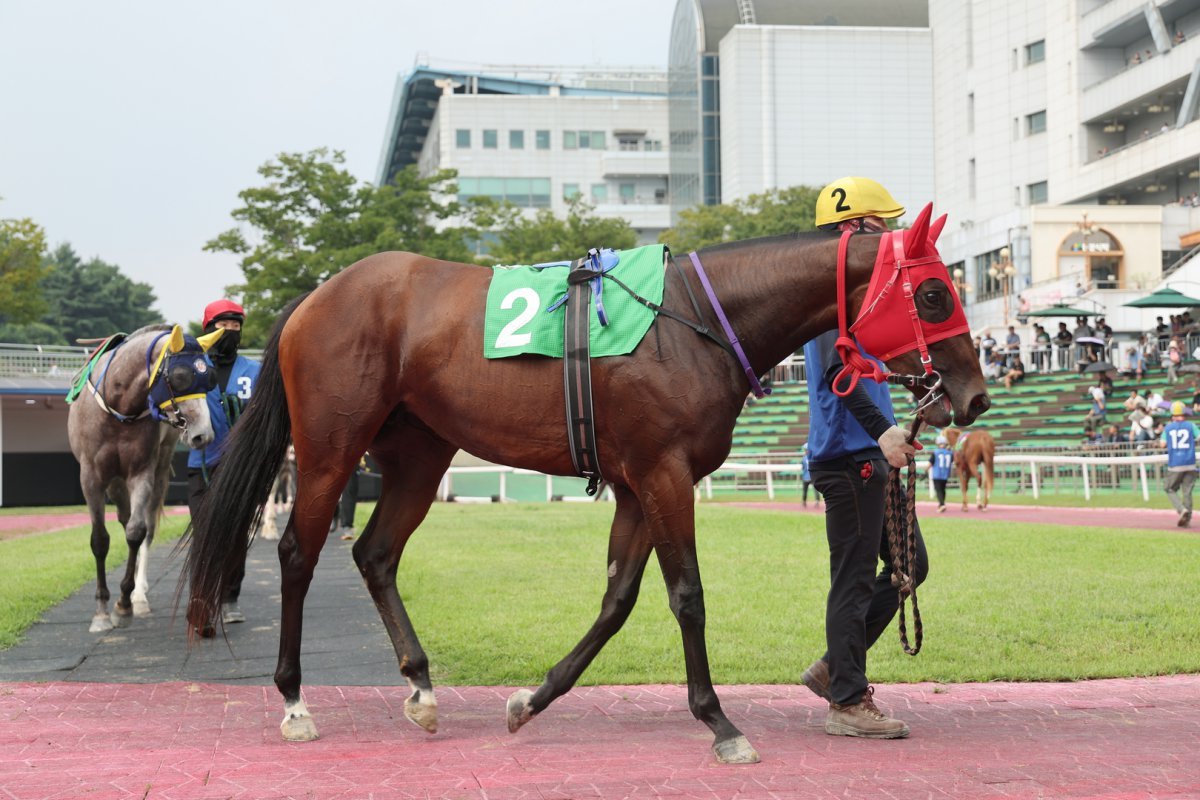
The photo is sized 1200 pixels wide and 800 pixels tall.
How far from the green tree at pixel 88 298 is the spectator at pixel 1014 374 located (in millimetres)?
61310

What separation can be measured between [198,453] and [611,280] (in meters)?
4.14

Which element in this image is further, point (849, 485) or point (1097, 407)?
point (1097, 407)

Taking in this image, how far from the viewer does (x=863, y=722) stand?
4.72 meters

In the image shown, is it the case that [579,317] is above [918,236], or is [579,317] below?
below

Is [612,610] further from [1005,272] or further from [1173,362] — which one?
[1005,272]

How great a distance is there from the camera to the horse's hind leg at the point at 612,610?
4.75m

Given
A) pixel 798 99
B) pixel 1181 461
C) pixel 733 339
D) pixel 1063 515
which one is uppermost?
pixel 798 99

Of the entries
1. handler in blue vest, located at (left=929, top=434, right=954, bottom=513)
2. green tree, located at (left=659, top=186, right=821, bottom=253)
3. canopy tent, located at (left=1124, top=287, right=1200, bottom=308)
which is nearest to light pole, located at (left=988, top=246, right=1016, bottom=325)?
green tree, located at (left=659, top=186, right=821, bottom=253)

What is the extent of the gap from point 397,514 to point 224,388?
11.5 ft

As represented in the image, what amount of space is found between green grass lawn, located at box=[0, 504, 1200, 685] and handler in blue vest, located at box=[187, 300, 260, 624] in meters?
1.32

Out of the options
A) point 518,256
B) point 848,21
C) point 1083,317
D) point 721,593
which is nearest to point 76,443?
point 721,593

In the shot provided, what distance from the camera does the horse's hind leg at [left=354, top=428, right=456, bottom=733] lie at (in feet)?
17.5

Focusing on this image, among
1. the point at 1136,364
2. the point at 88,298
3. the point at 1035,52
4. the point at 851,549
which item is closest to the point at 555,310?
the point at 851,549

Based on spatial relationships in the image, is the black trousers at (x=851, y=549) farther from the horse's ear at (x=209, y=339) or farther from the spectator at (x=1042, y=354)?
the spectator at (x=1042, y=354)
